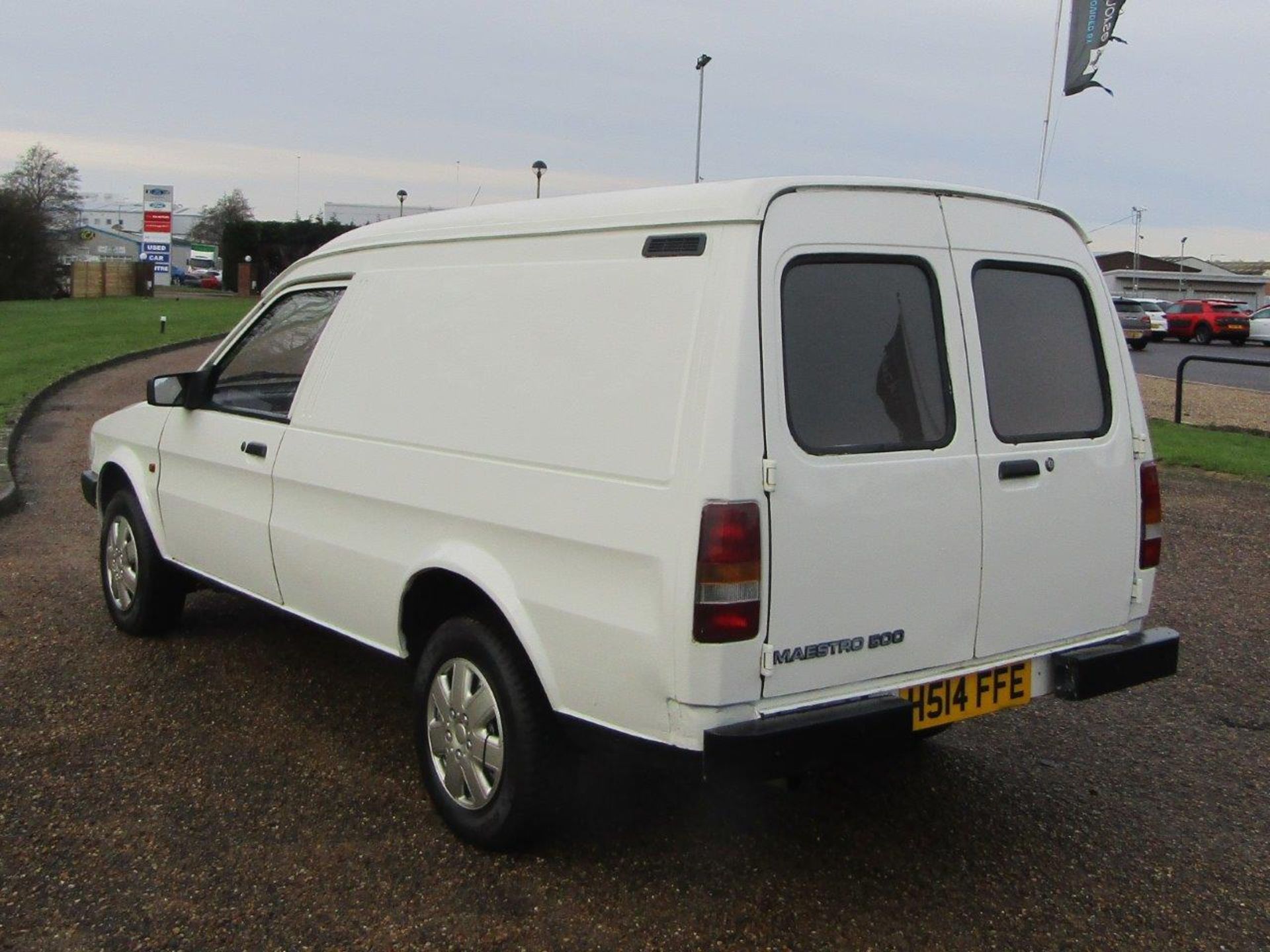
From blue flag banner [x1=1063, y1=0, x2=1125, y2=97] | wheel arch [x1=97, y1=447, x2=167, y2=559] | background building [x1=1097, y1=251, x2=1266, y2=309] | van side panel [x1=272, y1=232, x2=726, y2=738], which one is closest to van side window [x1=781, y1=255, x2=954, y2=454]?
van side panel [x1=272, y1=232, x2=726, y2=738]

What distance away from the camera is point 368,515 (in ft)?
14.2

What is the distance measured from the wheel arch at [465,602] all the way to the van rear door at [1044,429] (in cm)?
133

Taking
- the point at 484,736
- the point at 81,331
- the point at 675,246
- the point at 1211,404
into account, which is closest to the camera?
the point at 675,246

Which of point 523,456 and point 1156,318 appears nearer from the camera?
point 523,456

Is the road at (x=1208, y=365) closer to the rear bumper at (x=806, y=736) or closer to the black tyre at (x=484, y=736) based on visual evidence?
the rear bumper at (x=806, y=736)

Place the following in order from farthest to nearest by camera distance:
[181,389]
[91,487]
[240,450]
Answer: [91,487]
[181,389]
[240,450]

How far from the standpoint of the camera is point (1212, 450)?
12664 millimetres

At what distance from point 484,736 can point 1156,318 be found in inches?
1664

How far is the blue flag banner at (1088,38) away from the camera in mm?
18266

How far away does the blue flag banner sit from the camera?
18.3 metres

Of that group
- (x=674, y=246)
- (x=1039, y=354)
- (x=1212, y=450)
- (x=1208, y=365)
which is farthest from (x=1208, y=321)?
(x=674, y=246)

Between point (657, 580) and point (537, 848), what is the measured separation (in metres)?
1.14

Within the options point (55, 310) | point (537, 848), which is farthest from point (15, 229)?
point (537, 848)

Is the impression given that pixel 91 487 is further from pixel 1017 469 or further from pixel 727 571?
pixel 1017 469
